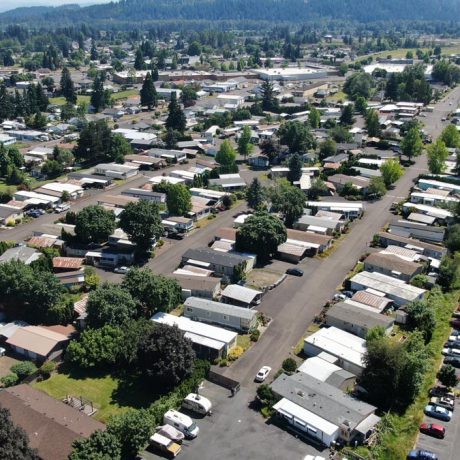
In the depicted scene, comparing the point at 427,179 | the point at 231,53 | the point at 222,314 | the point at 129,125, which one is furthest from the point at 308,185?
the point at 231,53

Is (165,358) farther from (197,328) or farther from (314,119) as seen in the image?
(314,119)

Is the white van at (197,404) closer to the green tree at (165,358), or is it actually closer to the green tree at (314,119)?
the green tree at (165,358)

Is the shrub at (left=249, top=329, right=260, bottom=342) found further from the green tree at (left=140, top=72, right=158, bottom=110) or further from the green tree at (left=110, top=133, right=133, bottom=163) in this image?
the green tree at (left=140, top=72, right=158, bottom=110)

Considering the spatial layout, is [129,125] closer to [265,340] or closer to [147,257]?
[147,257]

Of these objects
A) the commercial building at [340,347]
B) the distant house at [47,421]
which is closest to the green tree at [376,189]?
the commercial building at [340,347]

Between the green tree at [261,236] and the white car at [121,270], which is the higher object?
the green tree at [261,236]

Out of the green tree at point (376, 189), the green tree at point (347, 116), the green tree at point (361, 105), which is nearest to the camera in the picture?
the green tree at point (376, 189)

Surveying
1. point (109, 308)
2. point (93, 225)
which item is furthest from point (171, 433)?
point (93, 225)
